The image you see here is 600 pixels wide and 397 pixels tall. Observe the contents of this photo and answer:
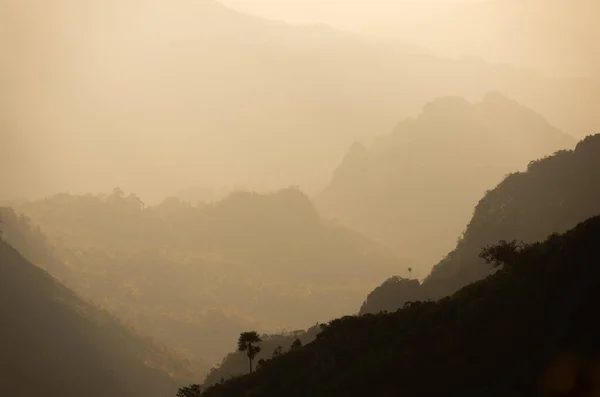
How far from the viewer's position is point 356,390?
210 feet

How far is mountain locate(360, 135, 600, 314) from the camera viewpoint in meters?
146

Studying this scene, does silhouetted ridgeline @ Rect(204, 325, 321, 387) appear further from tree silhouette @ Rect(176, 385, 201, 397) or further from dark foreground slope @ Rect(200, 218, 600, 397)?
dark foreground slope @ Rect(200, 218, 600, 397)

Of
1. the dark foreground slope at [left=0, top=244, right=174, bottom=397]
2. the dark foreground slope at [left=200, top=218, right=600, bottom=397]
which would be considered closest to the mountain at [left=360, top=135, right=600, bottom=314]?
the dark foreground slope at [left=200, top=218, right=600, bottom=397]

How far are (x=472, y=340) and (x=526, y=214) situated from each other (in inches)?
4108

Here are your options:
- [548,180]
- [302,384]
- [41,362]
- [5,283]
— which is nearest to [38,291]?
[5,283]

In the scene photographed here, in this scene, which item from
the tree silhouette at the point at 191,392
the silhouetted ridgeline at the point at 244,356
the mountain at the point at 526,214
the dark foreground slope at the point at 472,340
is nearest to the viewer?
the dark foreground slope at the point at 472,340

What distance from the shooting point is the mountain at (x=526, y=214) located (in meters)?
146

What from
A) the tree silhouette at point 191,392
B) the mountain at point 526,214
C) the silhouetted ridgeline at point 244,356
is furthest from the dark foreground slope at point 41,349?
the mountain at point 526,214

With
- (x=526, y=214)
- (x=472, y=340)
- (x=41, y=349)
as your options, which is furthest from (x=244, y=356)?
(x=472, y=340)

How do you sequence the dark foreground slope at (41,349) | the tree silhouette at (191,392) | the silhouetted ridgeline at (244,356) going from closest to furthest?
the tree silhouette at (191,392)
the dark foreground slope at (41,349)
the silhouetted ridgeline at (244,356)

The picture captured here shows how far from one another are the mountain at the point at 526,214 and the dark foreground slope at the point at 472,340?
75.9m

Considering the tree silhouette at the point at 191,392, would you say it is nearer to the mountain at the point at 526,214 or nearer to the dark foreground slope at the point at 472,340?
the dark foreground slope at the point at 472,340

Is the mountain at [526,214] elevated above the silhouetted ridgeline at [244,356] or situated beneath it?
elevated above

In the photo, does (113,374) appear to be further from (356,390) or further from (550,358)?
(550,358)
